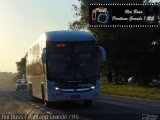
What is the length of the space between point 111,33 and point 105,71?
16.9 feet

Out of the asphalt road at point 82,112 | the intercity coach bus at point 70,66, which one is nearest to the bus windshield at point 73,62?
the intercity coach bus at point 70,66

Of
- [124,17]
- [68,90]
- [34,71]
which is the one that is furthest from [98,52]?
[124,17]

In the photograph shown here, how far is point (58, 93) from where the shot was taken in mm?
26875

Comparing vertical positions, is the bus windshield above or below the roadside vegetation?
above

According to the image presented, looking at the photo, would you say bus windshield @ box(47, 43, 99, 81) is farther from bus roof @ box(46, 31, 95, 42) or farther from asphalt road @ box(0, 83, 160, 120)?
asphalt road @ box(0, 83, 160, 120)

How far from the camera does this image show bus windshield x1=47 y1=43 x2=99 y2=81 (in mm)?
27078

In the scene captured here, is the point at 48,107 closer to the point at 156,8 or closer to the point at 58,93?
the point at 58,93

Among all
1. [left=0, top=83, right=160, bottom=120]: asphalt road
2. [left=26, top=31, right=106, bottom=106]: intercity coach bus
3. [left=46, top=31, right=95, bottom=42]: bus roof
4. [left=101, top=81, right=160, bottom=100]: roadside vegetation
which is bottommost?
[left=101, top=81, right=160, bottom=100]: roadside vegetation

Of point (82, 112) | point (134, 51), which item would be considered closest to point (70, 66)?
point (82, 112)

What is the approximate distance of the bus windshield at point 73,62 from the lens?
27.1 meters

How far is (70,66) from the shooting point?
89.3 ft

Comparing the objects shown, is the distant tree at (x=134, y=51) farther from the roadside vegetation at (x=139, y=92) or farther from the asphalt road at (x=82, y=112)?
the asphalt road at (x=82, y=112)

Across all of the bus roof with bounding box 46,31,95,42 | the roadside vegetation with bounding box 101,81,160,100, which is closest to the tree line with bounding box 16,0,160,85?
the roadside vegetation with bounding box 101,81,160,100

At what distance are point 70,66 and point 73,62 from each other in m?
0.23
